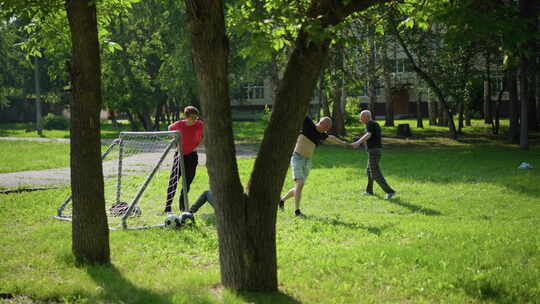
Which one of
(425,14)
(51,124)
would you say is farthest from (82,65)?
(51,124)

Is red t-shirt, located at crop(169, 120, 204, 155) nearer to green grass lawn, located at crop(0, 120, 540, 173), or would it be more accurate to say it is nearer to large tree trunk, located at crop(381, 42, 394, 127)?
green grass lawn, located at crop(0, 120, 540, 173)

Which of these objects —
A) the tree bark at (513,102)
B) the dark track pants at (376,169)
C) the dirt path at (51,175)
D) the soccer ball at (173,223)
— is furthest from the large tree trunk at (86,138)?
the tree bark at (513,102)

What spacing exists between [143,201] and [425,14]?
735cm

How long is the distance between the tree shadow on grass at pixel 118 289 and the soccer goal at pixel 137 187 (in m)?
2.39

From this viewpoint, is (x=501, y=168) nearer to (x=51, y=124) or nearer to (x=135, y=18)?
(x=135, y=18)

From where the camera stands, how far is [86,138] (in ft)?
21.7

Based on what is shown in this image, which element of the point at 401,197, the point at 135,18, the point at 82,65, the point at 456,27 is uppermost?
the point at 135,18

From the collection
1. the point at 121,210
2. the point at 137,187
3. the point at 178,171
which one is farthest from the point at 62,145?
the point at 178,171

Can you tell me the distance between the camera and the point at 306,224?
9641 millimetres

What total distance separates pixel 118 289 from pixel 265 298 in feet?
4.90

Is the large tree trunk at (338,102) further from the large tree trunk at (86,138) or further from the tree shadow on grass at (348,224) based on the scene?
the large tree trunk at (86,138)

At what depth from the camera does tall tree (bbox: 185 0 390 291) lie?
5.31 m

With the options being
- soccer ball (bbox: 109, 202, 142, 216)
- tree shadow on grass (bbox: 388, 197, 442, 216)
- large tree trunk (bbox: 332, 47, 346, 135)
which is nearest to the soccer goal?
soccer ball (bbox: 109, 202, 142, 216)

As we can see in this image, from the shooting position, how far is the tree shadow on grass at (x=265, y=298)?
17.8 feet
